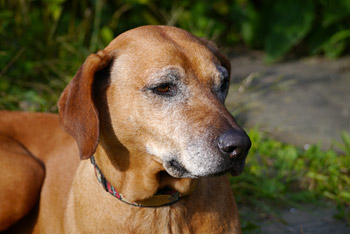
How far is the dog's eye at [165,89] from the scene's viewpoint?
267 cm

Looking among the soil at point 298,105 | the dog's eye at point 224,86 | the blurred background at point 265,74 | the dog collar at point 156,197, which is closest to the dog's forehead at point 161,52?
the dog's eye at point 224,86

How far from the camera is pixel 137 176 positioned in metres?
2.76

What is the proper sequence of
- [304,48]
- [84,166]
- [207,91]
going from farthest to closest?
[304,48] → [84,166] → [207,91]

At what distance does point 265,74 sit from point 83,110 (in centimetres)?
510

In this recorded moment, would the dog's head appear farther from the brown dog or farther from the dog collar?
the dog collar

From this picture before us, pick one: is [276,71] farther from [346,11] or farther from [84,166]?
[84,166]

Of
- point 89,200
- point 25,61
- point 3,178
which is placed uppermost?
point 89,200

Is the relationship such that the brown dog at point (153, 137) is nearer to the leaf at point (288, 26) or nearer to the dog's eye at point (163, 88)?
the dog's eye at point (163, 88)

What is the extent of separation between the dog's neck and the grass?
→ 3.75 feet

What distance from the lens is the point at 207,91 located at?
2.72 metres

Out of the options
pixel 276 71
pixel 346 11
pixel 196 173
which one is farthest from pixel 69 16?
pixel 196 173

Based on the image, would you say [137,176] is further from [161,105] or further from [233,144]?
[233,144]

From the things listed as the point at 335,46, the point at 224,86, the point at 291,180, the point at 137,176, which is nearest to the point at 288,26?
the point at 335,46

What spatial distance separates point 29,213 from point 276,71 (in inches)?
193
